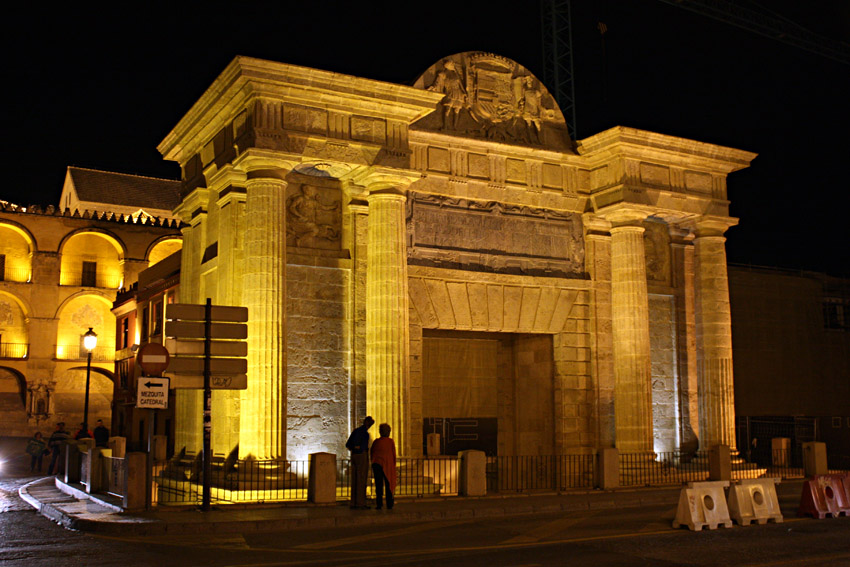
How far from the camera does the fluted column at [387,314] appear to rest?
20.6 meters

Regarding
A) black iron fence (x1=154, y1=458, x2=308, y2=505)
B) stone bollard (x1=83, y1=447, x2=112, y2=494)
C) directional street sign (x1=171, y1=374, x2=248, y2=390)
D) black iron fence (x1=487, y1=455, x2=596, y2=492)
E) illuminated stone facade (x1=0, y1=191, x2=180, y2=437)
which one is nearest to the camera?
directional street sign (x1=171, y1=374, x2=248, y2=390)

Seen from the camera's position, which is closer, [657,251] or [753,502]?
[753,502]

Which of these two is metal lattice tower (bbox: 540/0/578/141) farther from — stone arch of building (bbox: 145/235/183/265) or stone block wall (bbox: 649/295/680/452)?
stone arch of building (bbox: 145/235/183/265)

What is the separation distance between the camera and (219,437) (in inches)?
814

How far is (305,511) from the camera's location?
16.3 meters

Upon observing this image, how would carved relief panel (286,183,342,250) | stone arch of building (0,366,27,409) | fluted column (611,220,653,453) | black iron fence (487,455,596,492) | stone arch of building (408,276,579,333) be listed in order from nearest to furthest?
carved relief panel (286,183,342,250)
stone arch of building (408,276,579,333)
black iron fence (487,455,596,492)
fluted column (611,220,653,453)
stone arch of building (0,366,27,409)

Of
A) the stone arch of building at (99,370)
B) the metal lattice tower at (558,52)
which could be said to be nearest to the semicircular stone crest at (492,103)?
the metal lattice tower at (558,52)

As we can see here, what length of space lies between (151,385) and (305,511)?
11.9ft

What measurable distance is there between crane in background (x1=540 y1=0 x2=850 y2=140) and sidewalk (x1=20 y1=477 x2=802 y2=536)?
21310mm

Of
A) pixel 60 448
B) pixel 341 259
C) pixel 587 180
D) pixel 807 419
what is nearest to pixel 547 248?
pixel 587 180

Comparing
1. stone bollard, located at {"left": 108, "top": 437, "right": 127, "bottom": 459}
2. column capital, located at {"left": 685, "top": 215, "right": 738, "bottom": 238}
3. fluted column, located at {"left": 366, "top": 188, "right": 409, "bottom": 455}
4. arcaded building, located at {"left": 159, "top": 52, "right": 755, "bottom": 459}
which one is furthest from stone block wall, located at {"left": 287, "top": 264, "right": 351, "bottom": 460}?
column capital, located at {"left": 685, "top": 215, "right": 738, "bottom": 238}

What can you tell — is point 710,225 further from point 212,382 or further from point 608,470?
point 212,382

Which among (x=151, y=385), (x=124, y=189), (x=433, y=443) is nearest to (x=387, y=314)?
(x=151, y=385)

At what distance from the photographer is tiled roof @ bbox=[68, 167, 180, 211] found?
64.9 m
